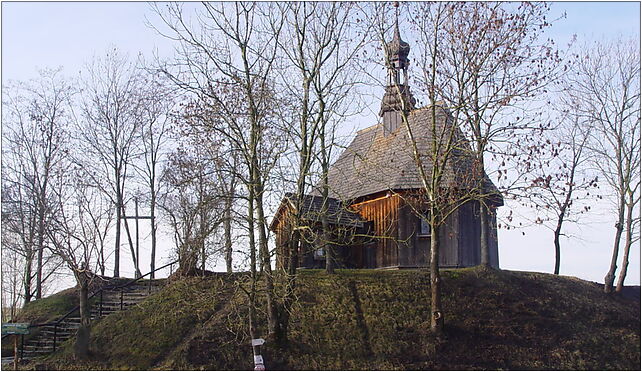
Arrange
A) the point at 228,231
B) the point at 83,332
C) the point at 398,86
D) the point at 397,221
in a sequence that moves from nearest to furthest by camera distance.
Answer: the point at 228,231 < the point at 83,332 < the point at 398,86 < the point at 397,221

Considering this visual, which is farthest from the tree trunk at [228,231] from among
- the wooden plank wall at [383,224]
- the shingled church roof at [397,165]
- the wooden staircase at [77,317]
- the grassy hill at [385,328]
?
the wooden plank wall at [383,224]

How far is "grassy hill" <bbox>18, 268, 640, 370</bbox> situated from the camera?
1584 cm

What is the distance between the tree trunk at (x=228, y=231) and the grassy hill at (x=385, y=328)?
485 mm

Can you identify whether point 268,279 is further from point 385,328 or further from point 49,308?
point 49,308

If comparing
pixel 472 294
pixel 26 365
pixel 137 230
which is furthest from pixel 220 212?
pixel 137 230

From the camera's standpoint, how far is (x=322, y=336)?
16.6m

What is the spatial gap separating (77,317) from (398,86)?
1286cm

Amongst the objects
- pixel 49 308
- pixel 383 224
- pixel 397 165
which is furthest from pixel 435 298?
pixel 49 308

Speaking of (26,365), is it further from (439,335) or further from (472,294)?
(472,294)

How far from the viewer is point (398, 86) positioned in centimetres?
1903

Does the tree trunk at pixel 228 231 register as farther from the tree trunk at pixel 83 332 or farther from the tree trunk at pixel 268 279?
the tree trunk at pixel 83 332

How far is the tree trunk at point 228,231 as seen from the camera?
14190 millimetres

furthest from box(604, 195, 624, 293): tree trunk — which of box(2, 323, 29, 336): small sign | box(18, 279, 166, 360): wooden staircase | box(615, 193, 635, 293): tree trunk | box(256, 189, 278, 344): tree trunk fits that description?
box(2, 323, 29, 336): small sign

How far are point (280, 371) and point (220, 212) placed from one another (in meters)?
4.31
